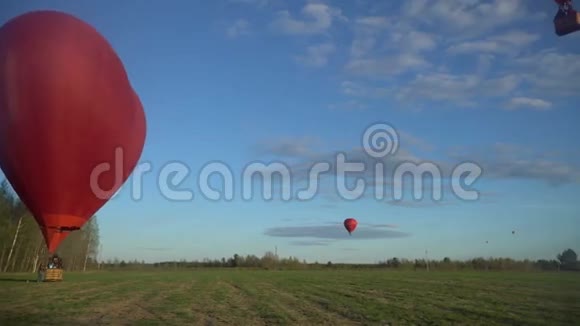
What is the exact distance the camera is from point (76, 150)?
13570mm

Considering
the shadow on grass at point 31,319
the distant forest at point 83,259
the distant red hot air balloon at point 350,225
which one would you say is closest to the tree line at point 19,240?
the distant forest at point 83,259

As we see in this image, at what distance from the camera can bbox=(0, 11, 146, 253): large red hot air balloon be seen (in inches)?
520

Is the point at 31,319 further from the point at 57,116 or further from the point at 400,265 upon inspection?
the point at 400,265

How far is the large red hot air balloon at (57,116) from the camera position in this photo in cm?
1322

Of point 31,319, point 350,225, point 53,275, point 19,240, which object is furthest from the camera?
point 19,240

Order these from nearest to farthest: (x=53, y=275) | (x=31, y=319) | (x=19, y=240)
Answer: (x=31, y=319) < (x=53, y=275) < (x=19, y=240)

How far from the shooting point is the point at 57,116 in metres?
13.3

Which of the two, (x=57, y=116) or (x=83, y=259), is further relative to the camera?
(x=83, y=259)

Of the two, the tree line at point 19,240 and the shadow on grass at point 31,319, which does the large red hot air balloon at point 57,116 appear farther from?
the tree line at point 19,240

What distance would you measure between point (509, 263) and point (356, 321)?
200 feet

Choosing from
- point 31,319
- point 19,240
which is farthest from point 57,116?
point 19,240

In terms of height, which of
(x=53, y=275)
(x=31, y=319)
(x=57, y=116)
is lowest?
(x=31, y=319)

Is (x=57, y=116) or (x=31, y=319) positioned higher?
(x=57, y=116)

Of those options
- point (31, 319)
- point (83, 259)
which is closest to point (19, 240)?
point (83, 259)
